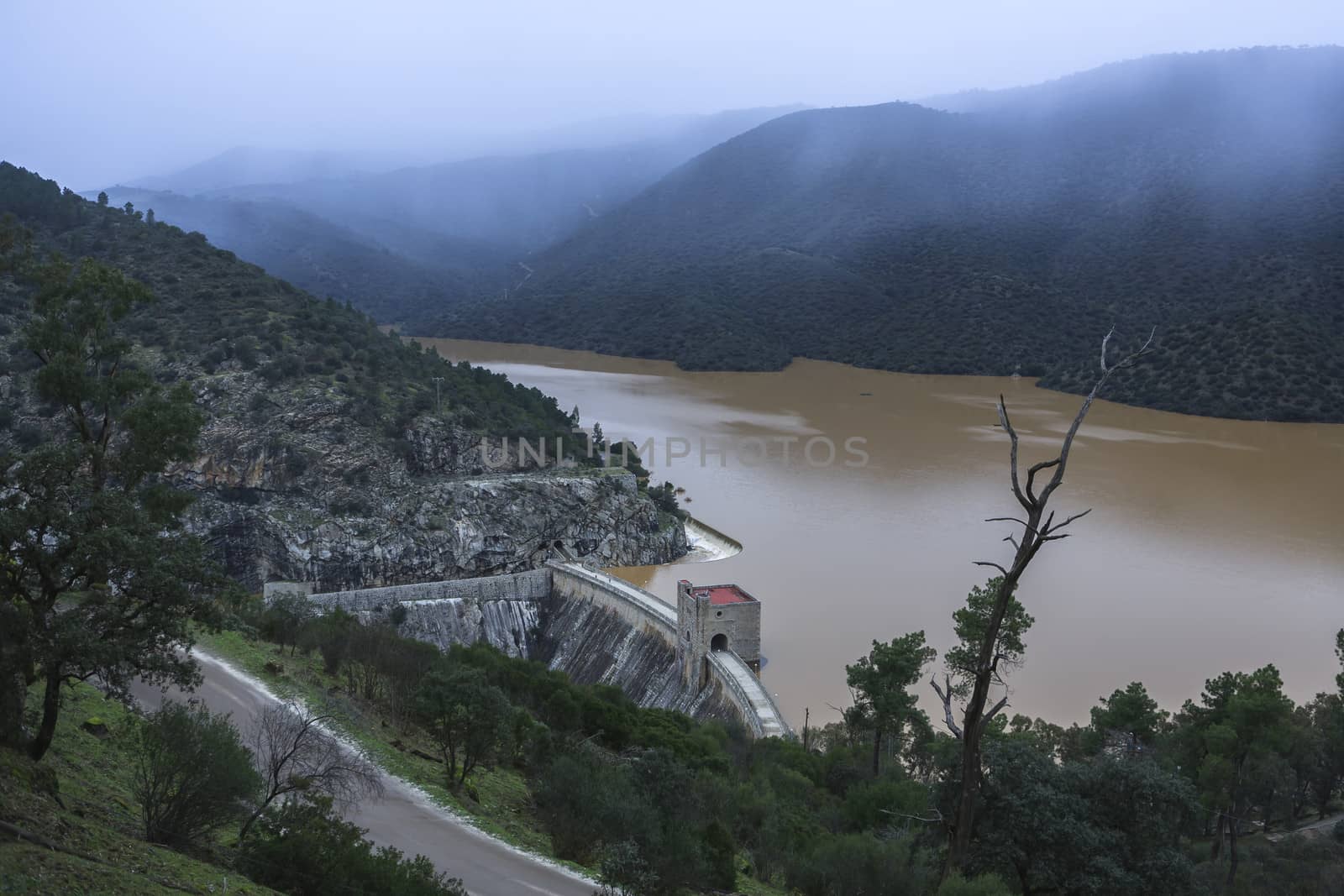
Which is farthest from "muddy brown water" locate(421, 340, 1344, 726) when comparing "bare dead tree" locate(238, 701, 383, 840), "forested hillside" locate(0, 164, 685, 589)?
"bare dead tree" locate(238, 701, 383, 840)

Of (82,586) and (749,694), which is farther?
(749,694)

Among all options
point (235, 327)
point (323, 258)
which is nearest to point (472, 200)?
point (323, 258)

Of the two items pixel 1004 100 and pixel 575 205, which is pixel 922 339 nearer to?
pixel 1004 100

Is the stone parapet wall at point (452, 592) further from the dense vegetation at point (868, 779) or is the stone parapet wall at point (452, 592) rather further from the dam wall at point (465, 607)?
the dense vegetation at point (868, 779)

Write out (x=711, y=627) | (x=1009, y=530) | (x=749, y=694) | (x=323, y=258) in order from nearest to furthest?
(x=749, y=694) < (x=711, y=627) < (x=1009, y=530) < (x=323, y=258)

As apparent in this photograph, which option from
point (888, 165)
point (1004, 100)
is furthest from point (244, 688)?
point (1004, 100)

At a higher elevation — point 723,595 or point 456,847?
point 456,847

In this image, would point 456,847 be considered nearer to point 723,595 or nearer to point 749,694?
point 749,694
